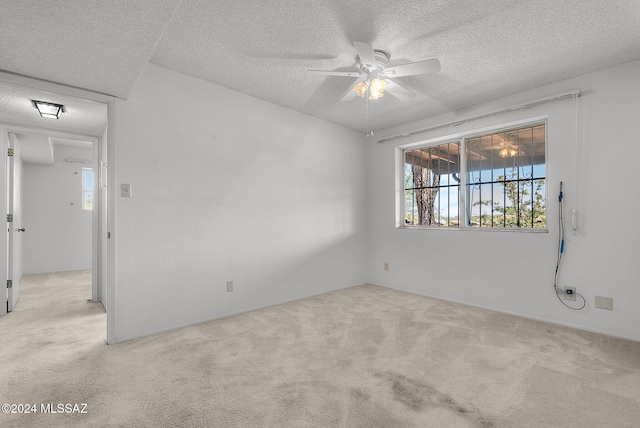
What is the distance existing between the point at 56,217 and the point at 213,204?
16.1 feet

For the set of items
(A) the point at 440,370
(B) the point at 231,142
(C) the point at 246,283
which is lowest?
(A) the point at 440,370

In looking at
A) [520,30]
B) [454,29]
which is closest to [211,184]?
[454,29]

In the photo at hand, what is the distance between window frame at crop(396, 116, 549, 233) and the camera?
10.7ft

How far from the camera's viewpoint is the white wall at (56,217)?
570 centimetres

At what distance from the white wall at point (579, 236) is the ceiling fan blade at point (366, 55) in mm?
2002

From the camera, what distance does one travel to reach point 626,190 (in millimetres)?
2734

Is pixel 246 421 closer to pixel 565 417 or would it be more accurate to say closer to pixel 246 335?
pixel 246 335

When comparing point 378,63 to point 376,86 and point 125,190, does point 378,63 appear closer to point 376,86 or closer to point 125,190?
point 376,86

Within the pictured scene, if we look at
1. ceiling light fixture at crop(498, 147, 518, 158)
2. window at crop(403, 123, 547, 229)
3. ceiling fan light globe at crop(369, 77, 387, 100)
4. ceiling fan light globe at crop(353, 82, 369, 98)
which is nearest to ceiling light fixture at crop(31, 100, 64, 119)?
ceiling fan light globe at crop(353, 82, 369, 98)

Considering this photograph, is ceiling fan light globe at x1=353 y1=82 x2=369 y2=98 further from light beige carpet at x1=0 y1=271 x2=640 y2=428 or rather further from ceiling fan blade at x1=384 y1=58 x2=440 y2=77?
light beige carpet at x1=0 y1=271 x2=640 y2=428

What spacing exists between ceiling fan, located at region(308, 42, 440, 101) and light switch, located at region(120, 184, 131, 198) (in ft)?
6.14

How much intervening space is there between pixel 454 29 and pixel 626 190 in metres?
2.18

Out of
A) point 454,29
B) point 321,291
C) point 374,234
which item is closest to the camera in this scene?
point 454,29

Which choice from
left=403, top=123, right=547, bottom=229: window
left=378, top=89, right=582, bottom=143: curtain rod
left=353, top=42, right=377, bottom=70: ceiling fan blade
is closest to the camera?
left=353, top=42, right=377, bottom=70: ceiling fan blade
